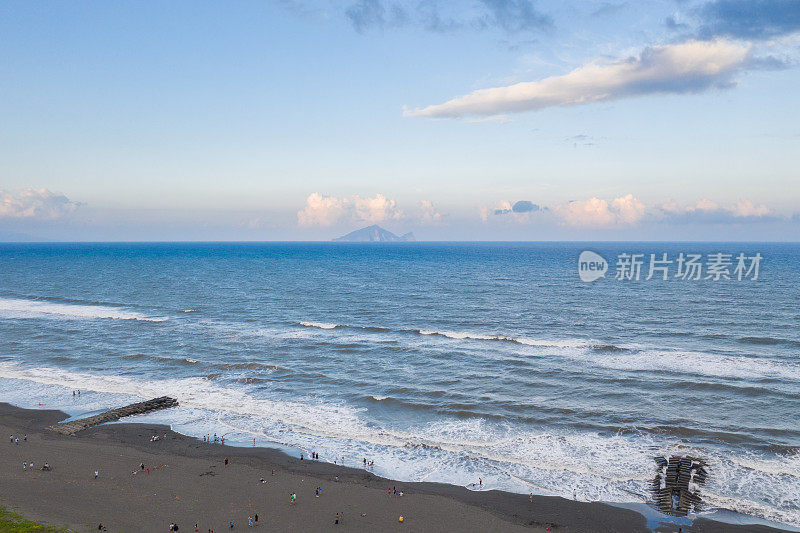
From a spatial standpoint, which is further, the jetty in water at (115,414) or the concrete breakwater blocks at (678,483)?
the jetty in water at (115,414)

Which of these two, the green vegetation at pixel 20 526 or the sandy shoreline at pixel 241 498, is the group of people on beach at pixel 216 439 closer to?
the sandy shoreline at pixel 241 498

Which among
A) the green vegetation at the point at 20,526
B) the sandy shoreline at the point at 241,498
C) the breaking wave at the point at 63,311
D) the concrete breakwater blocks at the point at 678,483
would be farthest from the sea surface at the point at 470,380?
the green vegetation at the point at 20,526

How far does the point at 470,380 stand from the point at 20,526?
42839mm

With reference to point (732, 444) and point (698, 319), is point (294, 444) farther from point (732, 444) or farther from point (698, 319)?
point (698, 319)

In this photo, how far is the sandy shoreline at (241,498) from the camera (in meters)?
33.2

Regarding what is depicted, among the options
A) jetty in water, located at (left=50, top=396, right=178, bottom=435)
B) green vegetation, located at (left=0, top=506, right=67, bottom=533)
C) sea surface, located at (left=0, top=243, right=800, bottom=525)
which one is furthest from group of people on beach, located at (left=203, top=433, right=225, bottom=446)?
green vegetation, located at (left=0, top=506, right=67, bottom=533)

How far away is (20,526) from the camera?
3105cm

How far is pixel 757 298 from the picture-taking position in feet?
369

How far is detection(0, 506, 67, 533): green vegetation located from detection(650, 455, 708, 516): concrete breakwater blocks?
39.2 m

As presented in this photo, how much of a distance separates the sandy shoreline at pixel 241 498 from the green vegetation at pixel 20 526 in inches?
39.1

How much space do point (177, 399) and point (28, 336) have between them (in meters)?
46.2

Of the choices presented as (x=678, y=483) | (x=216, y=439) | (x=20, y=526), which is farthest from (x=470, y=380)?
(x=20, y=526)

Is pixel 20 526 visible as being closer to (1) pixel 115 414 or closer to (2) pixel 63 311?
(1) pixel 115 414

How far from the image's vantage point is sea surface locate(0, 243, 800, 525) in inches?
1633
